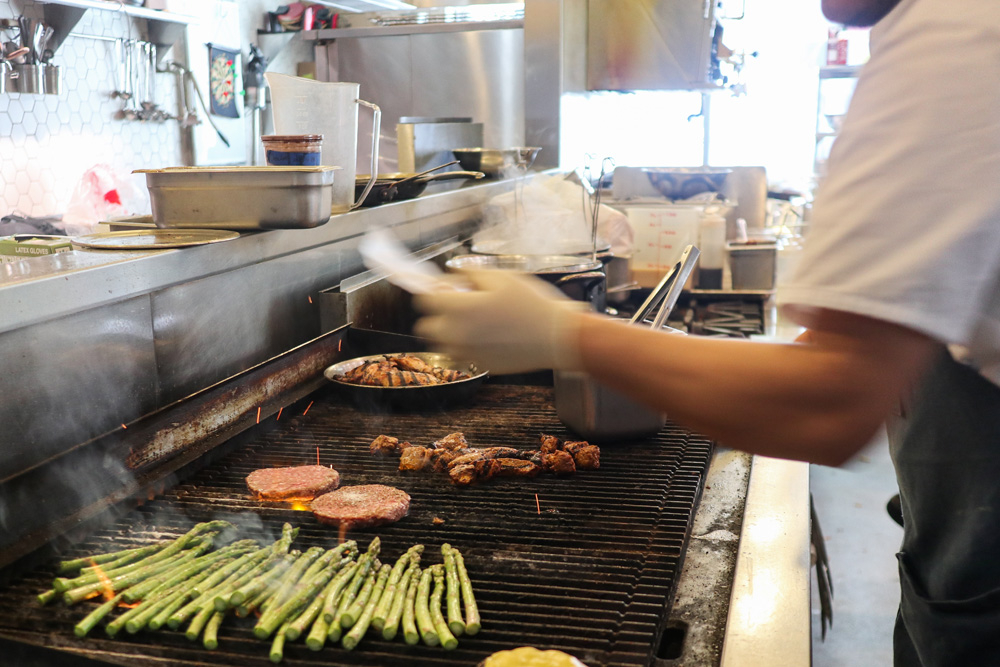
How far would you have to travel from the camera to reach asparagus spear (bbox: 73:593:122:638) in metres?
1.24

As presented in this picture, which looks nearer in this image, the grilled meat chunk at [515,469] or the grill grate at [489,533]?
the grill grate at [489,533]

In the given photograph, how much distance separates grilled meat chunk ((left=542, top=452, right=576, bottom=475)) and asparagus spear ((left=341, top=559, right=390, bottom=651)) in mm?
555

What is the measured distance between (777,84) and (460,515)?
29.2ft

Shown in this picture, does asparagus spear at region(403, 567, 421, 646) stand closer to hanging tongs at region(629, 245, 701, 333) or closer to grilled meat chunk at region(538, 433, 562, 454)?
grilled meat chunk at region(538, 433, 562, 454)

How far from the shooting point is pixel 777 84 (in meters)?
9.44

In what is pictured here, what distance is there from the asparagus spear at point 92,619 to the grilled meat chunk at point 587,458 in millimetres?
988

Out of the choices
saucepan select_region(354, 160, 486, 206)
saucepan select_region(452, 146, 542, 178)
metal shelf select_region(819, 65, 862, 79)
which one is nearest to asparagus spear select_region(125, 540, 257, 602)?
saucepan select_region(354, 160, 486, 206)

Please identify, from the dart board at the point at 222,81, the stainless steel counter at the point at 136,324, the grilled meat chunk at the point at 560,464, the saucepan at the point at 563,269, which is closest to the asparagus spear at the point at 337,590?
the grilled meat chunk at the point at 560,464

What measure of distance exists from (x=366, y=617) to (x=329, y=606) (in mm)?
63

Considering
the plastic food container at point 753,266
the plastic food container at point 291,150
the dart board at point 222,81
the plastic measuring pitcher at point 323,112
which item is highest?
the dart board at point 222,81

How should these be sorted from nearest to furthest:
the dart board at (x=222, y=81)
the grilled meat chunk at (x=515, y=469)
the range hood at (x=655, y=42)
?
the grilled meat chunk at (x=515, y=469) → the range hood at (x=655, y=42) → the dart board at (x=222, y=81)

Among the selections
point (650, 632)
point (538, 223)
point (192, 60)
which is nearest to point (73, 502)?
point (650, 632)

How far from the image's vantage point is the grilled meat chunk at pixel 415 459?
6.31 ft

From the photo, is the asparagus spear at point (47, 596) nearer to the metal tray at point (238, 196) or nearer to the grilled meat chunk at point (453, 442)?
the grilled meat chunk at point (453, 442)
